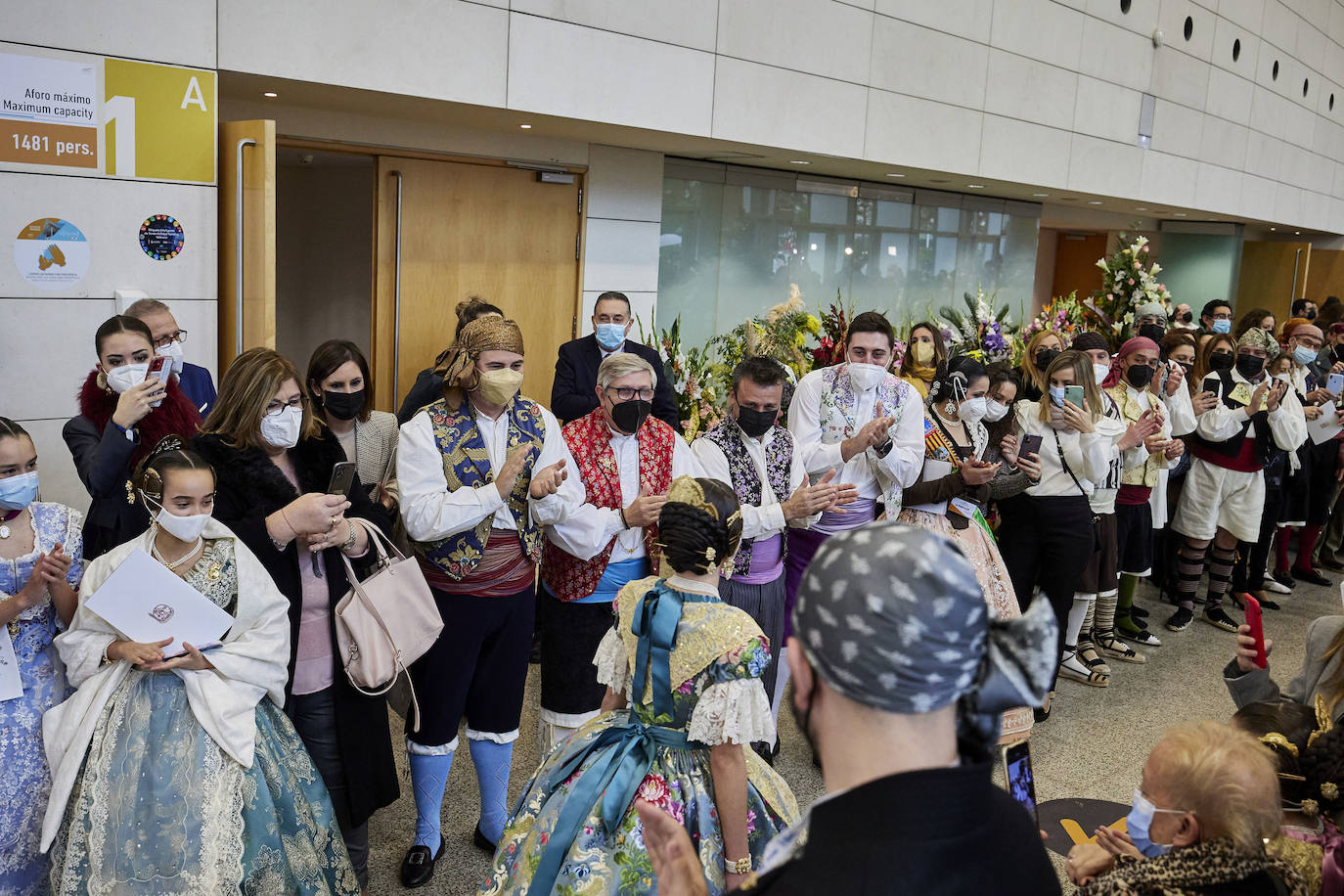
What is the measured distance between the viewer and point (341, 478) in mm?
2855

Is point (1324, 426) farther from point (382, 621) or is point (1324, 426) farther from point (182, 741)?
point (182, 741)

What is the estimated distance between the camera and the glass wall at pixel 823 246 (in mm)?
7832

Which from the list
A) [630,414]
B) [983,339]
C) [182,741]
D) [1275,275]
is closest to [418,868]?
[182,741]

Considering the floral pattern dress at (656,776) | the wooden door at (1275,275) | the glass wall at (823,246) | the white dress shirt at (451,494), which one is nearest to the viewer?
the floral pattern dress at (656,776)

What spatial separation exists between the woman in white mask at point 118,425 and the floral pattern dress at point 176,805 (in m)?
0.68

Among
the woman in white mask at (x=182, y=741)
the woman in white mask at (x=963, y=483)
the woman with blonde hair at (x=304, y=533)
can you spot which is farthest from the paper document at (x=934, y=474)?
the woman in white mask at (x=182, y=741)

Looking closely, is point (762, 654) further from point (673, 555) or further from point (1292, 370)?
point (1292, 370)

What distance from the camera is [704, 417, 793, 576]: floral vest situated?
372 cm

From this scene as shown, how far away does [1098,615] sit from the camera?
5.62m

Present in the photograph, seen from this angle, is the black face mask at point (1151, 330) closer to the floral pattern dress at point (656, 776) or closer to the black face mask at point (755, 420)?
the black face mask at point (755, 420)

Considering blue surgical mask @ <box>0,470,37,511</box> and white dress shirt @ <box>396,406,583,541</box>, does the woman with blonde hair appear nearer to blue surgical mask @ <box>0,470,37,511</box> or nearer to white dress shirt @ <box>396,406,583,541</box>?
white dress shirt @ <box>396,406,583,541</box>

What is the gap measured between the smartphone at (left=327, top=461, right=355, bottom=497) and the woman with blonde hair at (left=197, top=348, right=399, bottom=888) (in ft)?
0.22

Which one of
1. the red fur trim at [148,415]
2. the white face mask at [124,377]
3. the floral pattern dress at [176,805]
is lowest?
the floral pattern dress at [176,805]

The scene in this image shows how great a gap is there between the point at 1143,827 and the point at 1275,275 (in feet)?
50.9
